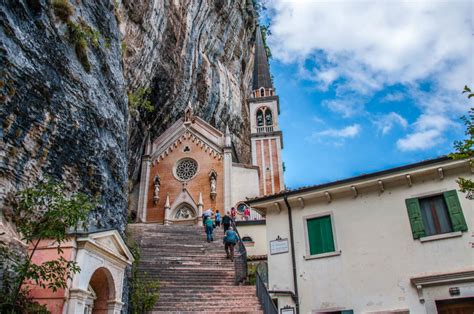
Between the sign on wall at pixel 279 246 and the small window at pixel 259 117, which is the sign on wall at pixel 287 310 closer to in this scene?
the sign on wall at pixel 279 246

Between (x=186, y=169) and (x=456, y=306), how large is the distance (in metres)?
21.5

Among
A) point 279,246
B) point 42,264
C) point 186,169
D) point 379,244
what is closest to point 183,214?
point 186,169

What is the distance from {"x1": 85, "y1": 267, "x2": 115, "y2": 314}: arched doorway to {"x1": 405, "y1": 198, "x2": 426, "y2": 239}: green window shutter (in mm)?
7569

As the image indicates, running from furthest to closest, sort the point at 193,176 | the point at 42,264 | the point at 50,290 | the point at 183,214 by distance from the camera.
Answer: the point at 193,176
the point at 183,214
the point at 50,290
the point at 42,264

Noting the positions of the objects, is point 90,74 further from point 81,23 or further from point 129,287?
point 129,287

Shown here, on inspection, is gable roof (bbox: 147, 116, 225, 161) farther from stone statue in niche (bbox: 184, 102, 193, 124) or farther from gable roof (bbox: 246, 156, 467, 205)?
gable roof (bbox: 246, 156, 467, 205)

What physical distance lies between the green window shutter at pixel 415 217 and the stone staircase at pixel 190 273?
458 cm

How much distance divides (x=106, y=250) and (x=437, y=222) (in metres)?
8.20

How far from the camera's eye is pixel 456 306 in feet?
31.1

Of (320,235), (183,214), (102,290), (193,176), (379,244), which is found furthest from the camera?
(193,176)

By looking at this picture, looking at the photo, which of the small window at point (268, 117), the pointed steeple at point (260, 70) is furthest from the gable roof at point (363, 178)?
the pointed steeple at point (260, 70)

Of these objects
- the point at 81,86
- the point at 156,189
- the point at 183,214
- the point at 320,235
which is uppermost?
the point at 156,189

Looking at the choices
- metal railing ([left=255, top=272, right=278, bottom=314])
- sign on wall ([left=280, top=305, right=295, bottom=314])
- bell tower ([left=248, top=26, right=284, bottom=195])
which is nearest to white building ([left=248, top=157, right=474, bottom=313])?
sign on wall ([left=280, top=305, right=295, bottom=314])

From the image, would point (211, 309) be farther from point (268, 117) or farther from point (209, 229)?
point (268, 117)
